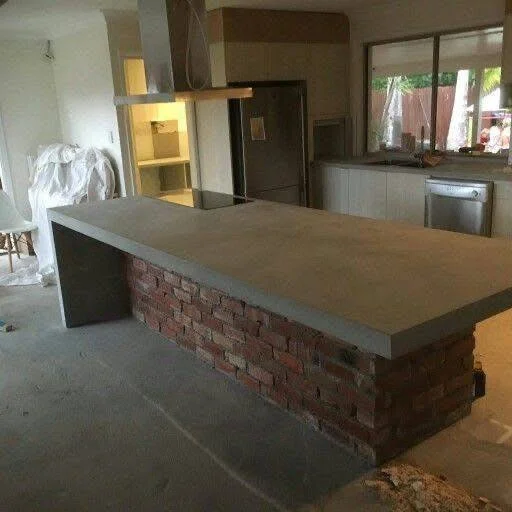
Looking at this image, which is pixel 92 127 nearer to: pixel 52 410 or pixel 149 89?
pixel 149 89

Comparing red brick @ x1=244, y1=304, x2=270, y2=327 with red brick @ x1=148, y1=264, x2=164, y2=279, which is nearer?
red brick @ x1=244, y1=304, x2=270, y2=327

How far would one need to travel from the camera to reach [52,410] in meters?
2.69

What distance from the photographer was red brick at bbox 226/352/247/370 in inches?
109

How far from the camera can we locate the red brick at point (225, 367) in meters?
2.88

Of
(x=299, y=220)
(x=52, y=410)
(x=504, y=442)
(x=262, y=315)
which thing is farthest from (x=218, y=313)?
(x=504, y=442)

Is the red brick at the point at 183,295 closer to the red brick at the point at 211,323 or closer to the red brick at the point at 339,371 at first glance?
the red brick at the point at 211,323

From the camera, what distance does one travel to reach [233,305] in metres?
2.74

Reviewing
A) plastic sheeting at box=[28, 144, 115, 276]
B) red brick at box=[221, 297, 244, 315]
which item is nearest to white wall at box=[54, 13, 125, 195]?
plastic sheeting at box=[28, 144, 115, 276]

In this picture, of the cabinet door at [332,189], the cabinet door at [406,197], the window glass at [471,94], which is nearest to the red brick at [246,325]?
the cabinet door at [406,197]

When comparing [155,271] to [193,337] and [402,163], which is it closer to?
[193,337]

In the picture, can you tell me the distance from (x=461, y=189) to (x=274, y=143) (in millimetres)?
1798

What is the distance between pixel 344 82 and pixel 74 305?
12.0 feet

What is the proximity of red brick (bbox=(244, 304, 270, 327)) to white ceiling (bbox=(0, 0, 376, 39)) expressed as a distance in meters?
3.05

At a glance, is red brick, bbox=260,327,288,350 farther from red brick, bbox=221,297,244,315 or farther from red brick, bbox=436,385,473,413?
red brick, bbox=436,385,473,413
